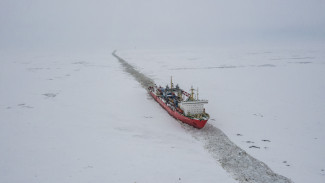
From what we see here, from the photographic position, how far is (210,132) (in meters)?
17.3

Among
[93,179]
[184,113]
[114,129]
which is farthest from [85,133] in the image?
Answer: [184,113]

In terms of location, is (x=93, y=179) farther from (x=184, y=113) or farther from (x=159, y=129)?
(x=184, y=113)

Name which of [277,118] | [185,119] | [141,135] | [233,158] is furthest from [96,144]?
[277,118]

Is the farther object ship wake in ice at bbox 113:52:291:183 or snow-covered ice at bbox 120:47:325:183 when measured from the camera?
snow-covered ice at bbox 120:47:325:183

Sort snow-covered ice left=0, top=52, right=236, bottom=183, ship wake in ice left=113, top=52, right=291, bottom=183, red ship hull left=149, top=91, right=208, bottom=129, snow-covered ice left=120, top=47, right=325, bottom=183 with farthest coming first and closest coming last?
red ship hull left=149, top=91, right=208, bottom=129 < snow-covered ice left=120, top=47, right=325, bottom=183 < ship wake in ice left=113, top=52, right=291, bottom=183 < snow-covered ice left=0, top=52, right=236, bottom=183

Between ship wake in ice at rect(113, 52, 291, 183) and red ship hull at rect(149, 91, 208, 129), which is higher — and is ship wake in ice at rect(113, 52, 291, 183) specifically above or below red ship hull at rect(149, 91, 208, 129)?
below

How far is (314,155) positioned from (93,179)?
43.2 ft

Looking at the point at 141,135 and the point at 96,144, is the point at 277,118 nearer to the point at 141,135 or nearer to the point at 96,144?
the point at 141,135

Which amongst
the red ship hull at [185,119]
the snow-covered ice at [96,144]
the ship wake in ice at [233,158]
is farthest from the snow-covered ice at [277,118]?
the snow-covered ice at [96,144]

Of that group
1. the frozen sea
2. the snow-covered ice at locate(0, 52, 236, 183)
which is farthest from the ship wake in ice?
the snow-covered ice at locate(0, 52, 236, 183)

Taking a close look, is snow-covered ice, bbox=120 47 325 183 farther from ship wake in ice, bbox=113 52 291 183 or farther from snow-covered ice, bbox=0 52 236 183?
snow-covered ice, bbox=0 52 236 183

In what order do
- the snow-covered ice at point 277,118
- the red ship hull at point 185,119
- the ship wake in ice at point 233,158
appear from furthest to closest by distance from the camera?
the red ship hull at point 185,119 → the snow-covered ice at point 277,118 → the ship wake in ice at point 233,158

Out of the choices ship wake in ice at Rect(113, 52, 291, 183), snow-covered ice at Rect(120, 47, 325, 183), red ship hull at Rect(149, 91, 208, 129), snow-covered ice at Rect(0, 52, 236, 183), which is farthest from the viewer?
red ship hull at Rect(149, 91, 208, 129)

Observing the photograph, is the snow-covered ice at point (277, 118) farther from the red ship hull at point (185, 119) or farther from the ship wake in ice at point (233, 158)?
the red ship hull at point (185, 119)
